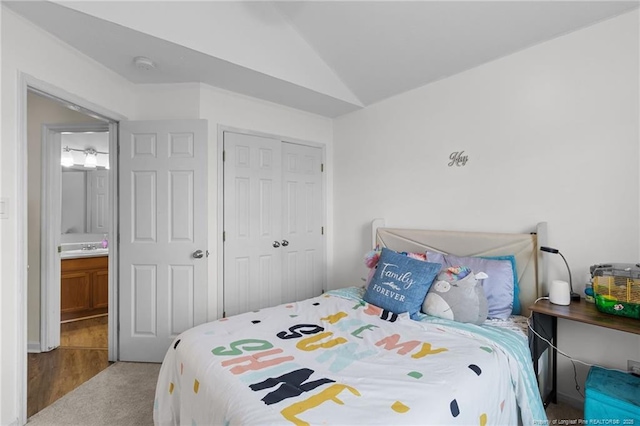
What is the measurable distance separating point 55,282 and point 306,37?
10.9ft

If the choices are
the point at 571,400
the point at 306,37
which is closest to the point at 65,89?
the point at 306,37

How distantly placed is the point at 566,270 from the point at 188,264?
113 inches

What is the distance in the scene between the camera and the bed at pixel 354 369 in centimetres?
113

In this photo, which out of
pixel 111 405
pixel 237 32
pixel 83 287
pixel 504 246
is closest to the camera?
pixel 111 405

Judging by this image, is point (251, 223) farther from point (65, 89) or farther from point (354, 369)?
point (354, 369)

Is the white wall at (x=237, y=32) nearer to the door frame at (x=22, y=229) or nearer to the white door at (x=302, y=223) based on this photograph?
the door frame at (x=22, y=229)

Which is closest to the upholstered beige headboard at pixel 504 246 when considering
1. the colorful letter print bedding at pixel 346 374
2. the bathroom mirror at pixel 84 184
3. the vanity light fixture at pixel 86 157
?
the colorful letter print bedding at pixel 346 374

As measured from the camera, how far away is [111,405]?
7.01 ft

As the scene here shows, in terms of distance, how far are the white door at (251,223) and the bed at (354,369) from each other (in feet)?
3.35

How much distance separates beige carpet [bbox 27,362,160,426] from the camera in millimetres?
1979

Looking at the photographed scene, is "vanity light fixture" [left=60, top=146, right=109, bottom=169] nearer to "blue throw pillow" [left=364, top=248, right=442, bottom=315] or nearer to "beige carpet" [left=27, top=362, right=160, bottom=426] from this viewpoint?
"beige carpet" [left=27, top=362, right=160, bottom=426]

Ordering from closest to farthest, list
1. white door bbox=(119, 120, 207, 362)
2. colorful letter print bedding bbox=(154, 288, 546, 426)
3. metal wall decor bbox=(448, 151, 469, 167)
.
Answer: colorful letter print bedding bbox=(154, 288, 546, 426) < metal wall decor bbox=(448, 151, 469, 167) < white door bbox=(119, 120, 207, 362)

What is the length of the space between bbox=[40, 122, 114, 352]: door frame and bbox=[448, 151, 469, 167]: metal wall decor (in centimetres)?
313

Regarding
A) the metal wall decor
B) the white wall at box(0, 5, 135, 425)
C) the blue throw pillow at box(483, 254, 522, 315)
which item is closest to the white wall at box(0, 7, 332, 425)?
the white wall at box(0, 5, 135, 425)
